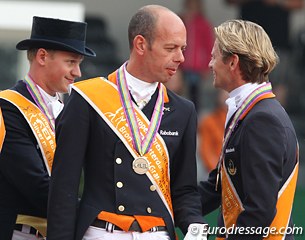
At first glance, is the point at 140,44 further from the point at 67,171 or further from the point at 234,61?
the point at 67,171

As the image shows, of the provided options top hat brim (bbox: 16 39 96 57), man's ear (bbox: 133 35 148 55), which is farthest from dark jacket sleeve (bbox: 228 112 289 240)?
top hat brim (bbox: 16 39 96 57)

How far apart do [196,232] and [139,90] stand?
0.84 m

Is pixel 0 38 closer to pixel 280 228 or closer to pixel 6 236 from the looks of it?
pixel 6 236

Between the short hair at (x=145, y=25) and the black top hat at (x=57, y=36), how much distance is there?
2.44 feet

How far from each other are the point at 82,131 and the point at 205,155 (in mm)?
6282

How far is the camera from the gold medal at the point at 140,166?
17.0ft

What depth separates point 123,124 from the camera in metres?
5.23

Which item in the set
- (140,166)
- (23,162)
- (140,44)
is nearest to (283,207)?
(140,166)

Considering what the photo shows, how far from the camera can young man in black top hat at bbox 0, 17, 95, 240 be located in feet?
18.6

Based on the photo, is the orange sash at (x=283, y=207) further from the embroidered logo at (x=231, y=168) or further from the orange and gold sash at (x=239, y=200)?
the embroidered logo at (x=231, y=168)

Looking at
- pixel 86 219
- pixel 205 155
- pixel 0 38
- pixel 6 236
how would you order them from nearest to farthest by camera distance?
pixel 86 219
pixel 6 236
pixel 0 38
pixel 205 155

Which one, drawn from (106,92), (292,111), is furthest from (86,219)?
(292,111)

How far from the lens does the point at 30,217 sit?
572cm

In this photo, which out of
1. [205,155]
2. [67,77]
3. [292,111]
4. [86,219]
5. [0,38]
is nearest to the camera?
[86,219]
